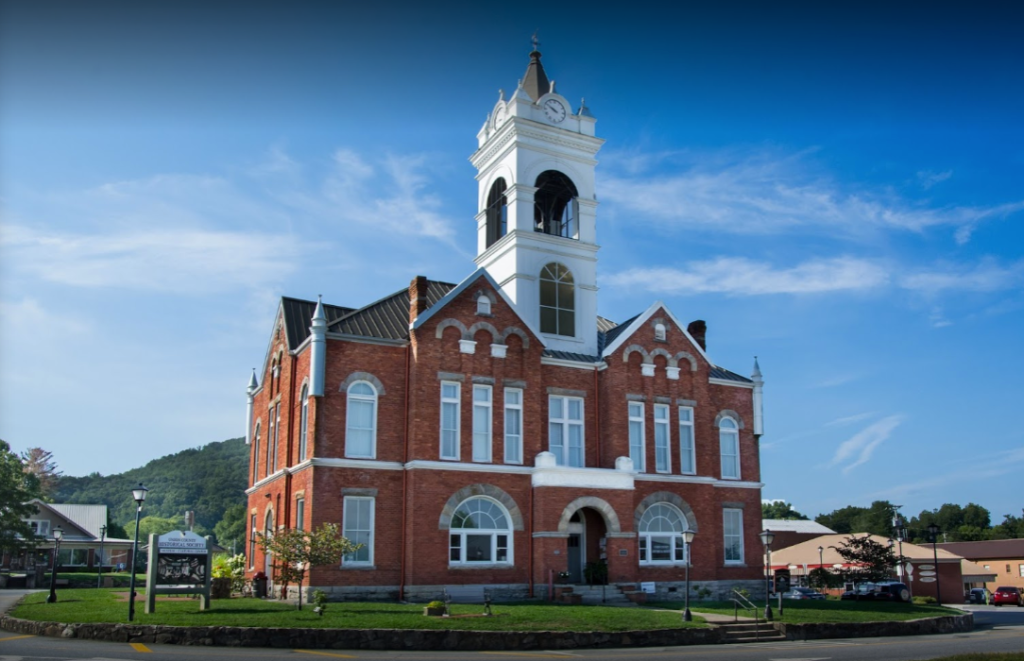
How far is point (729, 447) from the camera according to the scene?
42.5 metres

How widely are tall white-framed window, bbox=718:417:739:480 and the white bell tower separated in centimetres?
716

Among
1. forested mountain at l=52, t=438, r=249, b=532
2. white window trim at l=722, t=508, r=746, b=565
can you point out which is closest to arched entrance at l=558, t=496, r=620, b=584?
white window trim at l=722, t=508, r=746, b=565

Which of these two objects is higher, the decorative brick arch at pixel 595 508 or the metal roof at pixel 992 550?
the decorative brick arch at pixel 595 508

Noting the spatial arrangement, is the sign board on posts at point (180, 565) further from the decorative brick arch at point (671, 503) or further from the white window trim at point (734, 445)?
the white window trim at point (734, 445)

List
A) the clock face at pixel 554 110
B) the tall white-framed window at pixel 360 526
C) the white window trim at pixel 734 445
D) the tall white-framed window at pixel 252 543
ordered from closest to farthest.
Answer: the tall white-framed window at pixel 360 526 < the tall white-framed window at pixel 252 543 < the white window trim at pixel 734 445 < the clock face at pixel 554 110

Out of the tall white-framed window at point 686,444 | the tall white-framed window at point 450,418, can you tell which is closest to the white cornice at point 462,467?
the tall white-framed window at point 450,418

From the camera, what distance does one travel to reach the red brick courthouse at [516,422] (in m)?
33.9

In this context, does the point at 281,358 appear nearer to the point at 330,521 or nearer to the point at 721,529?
the point at 330,521

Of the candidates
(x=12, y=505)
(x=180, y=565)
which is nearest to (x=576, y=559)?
(x=180, y=565)

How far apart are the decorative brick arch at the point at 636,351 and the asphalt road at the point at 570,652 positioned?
590 inches

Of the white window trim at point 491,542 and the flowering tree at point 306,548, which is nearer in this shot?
the flowering tree at point 306,548

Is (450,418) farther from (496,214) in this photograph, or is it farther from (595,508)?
(496,214)

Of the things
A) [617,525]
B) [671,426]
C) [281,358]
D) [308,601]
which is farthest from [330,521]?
[671,426]

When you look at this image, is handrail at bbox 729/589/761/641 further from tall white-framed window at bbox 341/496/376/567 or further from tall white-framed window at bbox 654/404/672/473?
tall white-framed window at bbox 341/496/376/567
